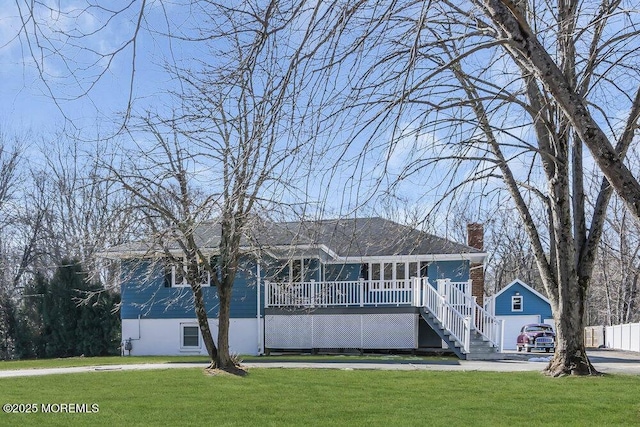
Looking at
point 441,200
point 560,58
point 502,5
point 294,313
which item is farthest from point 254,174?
point 294,313

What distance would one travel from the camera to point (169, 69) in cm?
560

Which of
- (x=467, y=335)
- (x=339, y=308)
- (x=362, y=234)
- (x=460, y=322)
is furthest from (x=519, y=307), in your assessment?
(x=362, y=234)

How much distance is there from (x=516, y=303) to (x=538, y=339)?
10502 mm

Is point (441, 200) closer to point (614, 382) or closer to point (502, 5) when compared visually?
point (502, 5)

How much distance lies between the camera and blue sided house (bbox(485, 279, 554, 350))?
4162 centimetres

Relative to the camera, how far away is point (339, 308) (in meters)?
23.4

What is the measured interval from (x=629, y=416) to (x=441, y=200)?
3.77 metres

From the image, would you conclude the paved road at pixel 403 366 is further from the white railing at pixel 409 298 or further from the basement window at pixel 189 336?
the basement window at pixel 189 336

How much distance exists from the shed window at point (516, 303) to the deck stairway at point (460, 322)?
2124cm

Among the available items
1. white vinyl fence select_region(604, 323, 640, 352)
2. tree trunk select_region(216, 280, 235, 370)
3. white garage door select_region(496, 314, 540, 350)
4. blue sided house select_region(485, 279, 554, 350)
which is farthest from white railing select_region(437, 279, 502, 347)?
white garage door select_region(496, 314, 540, 350)

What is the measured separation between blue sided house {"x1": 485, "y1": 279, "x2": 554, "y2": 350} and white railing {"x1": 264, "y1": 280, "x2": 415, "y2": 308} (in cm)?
1924

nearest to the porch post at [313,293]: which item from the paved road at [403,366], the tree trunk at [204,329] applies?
the paved road at [403,366]

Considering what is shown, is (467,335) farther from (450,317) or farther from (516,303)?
(516,303)

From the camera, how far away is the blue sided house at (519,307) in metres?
41.6
